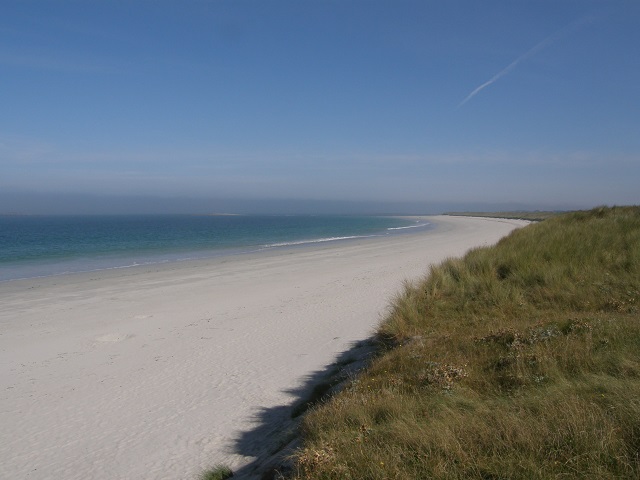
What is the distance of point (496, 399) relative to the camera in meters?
4.10

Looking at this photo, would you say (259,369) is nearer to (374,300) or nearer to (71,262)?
(374,300)

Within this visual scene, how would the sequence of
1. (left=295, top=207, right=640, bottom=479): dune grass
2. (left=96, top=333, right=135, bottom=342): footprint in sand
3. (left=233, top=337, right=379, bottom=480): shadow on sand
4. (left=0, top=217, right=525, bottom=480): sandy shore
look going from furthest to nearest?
(left=96, top=333, right=135, bottom=342): footprint in sand, (left=0, top=217, right=525, bottom=480): sandy shore, (left=233, top=337, right=379, bottom=480): shadow on sand, (left=295, top=207, right=640, bottom=479): dune grass

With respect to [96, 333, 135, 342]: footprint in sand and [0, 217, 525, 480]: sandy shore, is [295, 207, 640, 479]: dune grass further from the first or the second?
[96, 333, 135, 342]: footprint in sand

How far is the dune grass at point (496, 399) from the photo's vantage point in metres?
3.10

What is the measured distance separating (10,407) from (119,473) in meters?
3.18

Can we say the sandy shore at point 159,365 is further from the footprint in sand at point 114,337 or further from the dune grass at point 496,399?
the dune grass at point 496,399

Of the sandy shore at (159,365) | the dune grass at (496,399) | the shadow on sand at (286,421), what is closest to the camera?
the dune grass at (496,399)

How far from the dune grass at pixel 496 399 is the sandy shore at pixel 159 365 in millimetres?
1740

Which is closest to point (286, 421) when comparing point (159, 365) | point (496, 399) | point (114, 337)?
point (496, 399)

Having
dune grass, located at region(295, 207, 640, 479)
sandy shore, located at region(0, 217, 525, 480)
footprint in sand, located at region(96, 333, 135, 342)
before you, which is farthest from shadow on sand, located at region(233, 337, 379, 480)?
footprint in sand, located at region(96, 333, 135, 342)

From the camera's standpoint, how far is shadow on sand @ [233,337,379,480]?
14.6ft

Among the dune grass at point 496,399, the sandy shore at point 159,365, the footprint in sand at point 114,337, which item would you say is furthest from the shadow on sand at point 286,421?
the footprint in sand at point 114,337

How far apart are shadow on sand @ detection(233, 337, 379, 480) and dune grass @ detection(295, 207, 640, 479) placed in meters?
0.40

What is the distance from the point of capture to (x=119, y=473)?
210 inches
